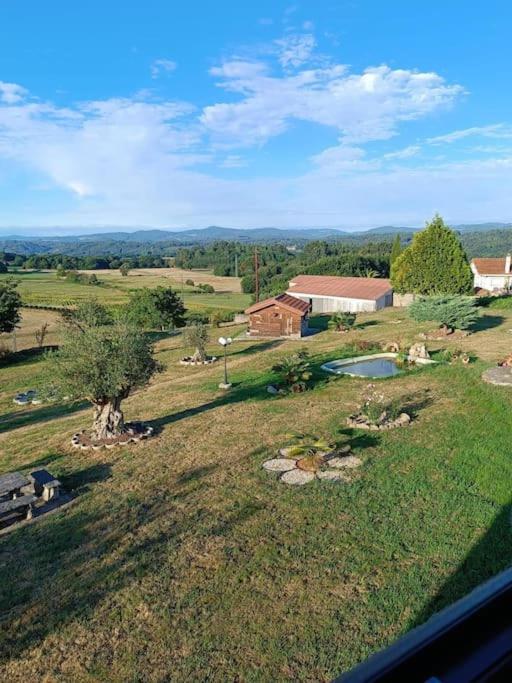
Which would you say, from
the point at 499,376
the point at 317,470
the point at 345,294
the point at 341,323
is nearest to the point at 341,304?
the point at 345,294

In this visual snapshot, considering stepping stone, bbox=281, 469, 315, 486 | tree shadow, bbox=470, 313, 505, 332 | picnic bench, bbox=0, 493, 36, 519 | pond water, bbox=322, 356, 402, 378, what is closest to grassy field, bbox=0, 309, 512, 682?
stepping stone, bbox=281, 469, 315, 486

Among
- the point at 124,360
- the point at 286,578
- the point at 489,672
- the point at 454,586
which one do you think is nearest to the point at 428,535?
the point at 454,586

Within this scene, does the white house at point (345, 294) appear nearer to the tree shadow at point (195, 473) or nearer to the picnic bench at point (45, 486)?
the tree shadow at point (195, 473)

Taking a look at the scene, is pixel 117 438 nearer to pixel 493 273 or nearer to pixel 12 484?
pixel 12 484

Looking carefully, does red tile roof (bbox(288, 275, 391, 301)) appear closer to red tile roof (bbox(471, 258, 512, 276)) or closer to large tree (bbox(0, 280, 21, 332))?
red tile roof (bbox(471, 258, 512, 276))

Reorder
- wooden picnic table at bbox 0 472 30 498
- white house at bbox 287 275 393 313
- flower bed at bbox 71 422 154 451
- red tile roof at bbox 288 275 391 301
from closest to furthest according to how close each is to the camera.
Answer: wooden picnic table at bbox 0 472 30 498
flower bed at bbox 71 422 154 451
white house at bbox 287 275 393 313
red tile roof at bbox 288 275 391 301

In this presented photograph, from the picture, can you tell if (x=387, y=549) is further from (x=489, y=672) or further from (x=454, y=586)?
(x=489, y=672)

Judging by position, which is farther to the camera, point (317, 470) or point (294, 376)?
point (294, 376)
